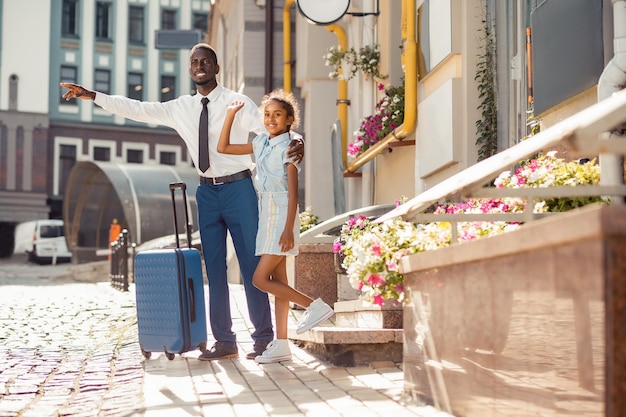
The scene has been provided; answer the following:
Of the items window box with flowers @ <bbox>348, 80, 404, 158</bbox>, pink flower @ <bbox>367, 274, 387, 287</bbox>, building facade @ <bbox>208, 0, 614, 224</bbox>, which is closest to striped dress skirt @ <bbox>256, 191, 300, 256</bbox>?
pink flower @ <bbox>367, 274, 387, 287</bbox>

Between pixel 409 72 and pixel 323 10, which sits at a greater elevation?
pixel 323 10

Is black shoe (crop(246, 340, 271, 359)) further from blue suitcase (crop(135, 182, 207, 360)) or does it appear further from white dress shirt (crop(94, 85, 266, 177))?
white dress shirt (crop(94, 85, 266, 177))


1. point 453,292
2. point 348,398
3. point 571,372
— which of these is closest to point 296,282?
point 348,398

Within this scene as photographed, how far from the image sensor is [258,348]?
24.8 feet

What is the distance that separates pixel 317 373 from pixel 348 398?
101 centimetres

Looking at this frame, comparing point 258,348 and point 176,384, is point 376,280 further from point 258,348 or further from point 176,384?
point 258,348

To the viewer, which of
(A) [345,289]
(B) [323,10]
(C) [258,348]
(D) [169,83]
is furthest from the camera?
(D) [169,83]

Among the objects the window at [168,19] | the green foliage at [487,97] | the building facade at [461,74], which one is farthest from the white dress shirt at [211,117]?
the window at [168,19]

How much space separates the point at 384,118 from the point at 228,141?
17.6ft

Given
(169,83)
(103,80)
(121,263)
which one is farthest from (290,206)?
(169,83)

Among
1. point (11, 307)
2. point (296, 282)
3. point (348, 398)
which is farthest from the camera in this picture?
point (11, 307)

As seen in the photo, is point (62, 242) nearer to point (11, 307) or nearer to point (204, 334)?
point (11, 307)

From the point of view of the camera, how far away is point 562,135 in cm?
351

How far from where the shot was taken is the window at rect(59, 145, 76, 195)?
51.2 metres
